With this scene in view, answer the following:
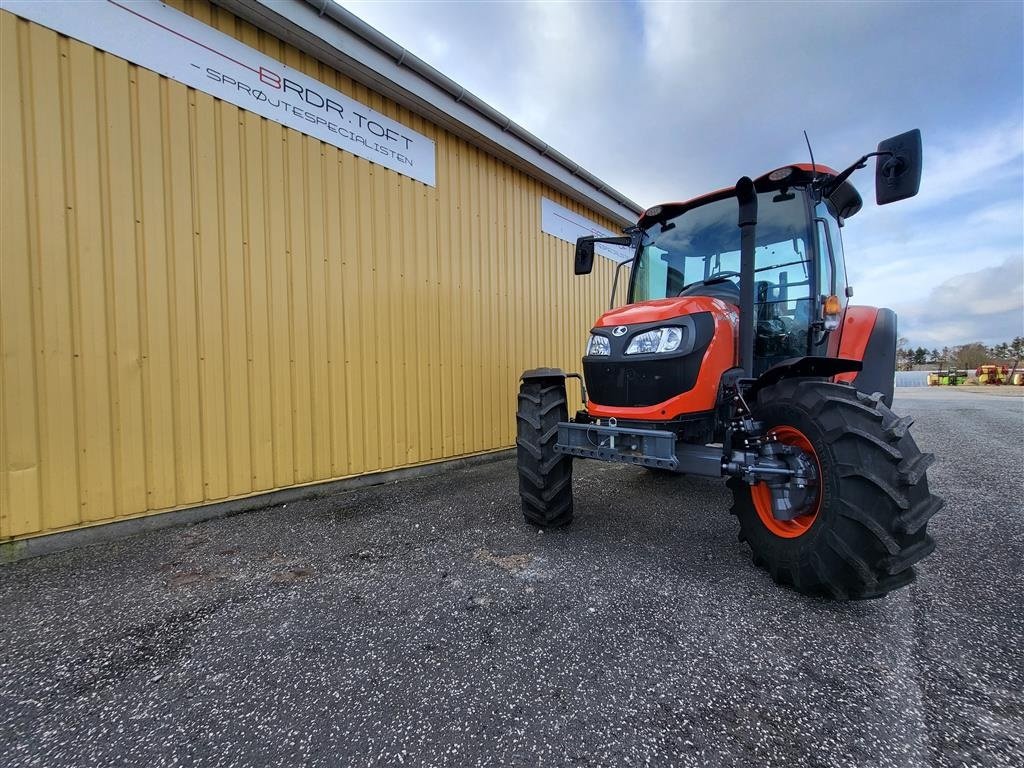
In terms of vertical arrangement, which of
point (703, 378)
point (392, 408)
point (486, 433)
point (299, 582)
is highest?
point (703, 378)

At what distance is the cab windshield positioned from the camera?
2955mm

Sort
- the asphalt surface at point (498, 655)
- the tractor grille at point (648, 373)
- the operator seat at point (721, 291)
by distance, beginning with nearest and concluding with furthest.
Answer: the asphalt surface at point (498, 655)
the tractor grille at point (648, 373)
the operator seat at point (721, 291)

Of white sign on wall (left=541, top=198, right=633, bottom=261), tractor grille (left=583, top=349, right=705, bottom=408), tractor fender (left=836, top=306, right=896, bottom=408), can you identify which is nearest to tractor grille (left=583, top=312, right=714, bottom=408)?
tractor grille (left=583, top=349, right=705, bottom=408)

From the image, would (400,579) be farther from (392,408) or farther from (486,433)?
(486,433)

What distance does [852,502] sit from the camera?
2.00 metres

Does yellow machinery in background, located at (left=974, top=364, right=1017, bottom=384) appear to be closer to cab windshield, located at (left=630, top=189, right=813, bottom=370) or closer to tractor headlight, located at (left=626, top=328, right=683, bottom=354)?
cab windshield, located at (left=630, top=189, right=813, bottom=370)

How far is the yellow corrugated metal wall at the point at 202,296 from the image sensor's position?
293cm

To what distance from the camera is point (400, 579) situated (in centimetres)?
256

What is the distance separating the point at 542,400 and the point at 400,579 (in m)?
1.50

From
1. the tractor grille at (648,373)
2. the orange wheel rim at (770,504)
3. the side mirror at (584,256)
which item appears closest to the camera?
the orange wheel rim at (770,504)

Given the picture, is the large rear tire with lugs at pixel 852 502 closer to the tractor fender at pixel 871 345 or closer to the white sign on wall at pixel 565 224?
the tractor fender at pixel 871 345

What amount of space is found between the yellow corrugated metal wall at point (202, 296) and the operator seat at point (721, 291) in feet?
9.98

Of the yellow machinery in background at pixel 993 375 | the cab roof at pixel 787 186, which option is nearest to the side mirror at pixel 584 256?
the cab roof at pixel 787 186

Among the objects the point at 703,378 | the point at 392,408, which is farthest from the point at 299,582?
the point at 703,378
